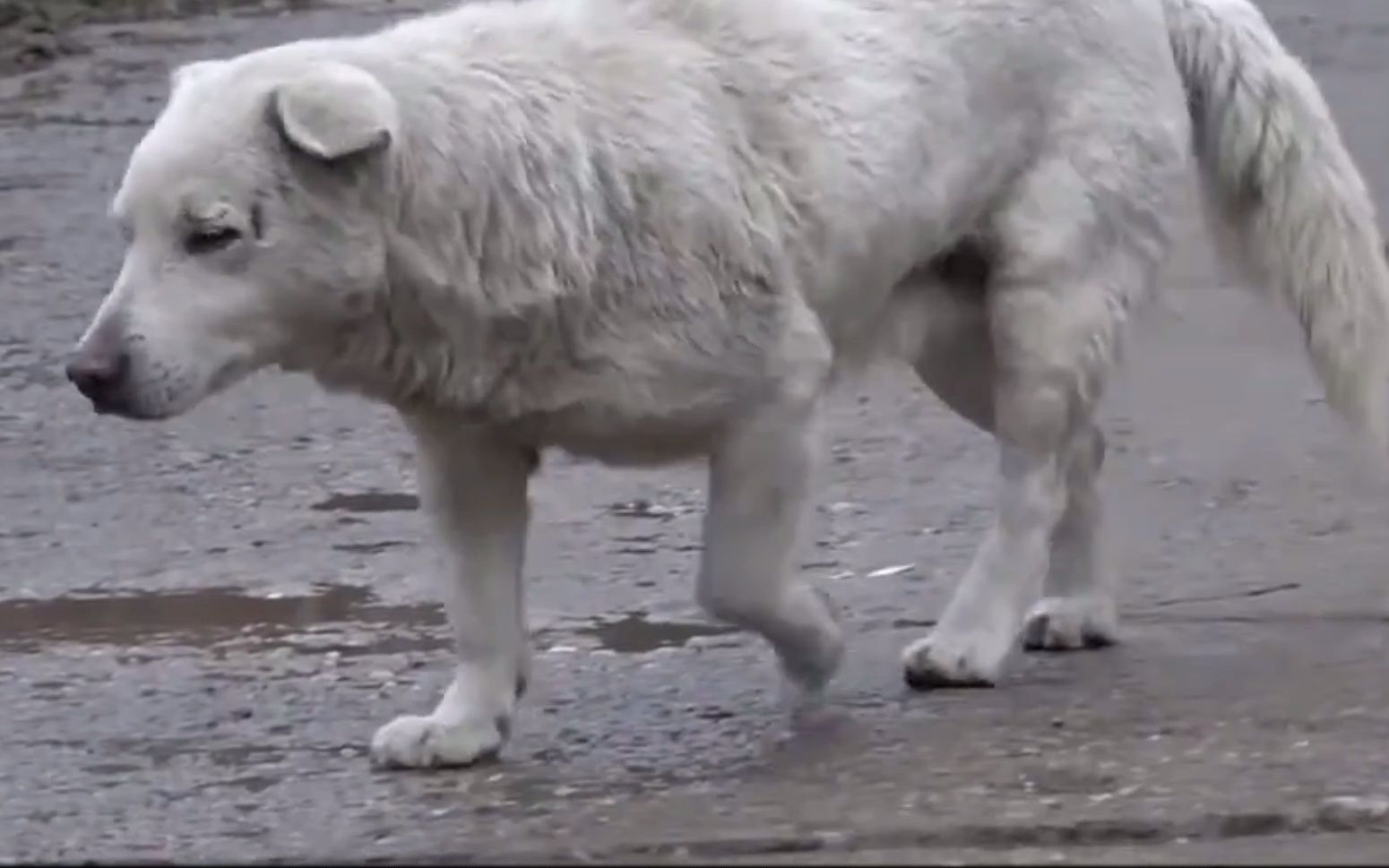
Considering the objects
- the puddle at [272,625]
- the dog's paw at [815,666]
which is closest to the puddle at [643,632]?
the puddle at [272,625]

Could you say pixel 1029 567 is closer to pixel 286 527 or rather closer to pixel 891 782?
pixel 891 782

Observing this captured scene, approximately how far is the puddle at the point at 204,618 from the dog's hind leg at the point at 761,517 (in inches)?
43.5

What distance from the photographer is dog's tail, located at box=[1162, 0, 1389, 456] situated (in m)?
5.88

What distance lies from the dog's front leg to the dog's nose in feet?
2.01

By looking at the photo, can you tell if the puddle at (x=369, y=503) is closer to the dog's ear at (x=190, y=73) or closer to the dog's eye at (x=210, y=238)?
the dog's ear at (x=190, y=73)

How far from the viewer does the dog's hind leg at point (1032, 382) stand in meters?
5.48

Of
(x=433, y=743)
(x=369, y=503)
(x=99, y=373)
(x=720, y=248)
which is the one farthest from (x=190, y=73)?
(x=369, y=503)

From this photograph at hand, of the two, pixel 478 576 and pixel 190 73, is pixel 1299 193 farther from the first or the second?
pixel 190 73

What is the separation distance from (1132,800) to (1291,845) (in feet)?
1.11

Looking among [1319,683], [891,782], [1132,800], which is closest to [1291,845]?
[1132,800]

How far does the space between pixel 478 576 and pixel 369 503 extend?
2127mm

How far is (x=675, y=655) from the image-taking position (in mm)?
5762

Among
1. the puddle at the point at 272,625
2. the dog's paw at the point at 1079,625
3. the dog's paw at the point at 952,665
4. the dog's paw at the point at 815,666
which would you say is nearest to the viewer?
the dog's paw at the point at 815,666

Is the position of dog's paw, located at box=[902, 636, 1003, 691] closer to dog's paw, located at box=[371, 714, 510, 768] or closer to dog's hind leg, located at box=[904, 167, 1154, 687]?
dog's hind leg, located at box=[904, 167, 1154, 687]
